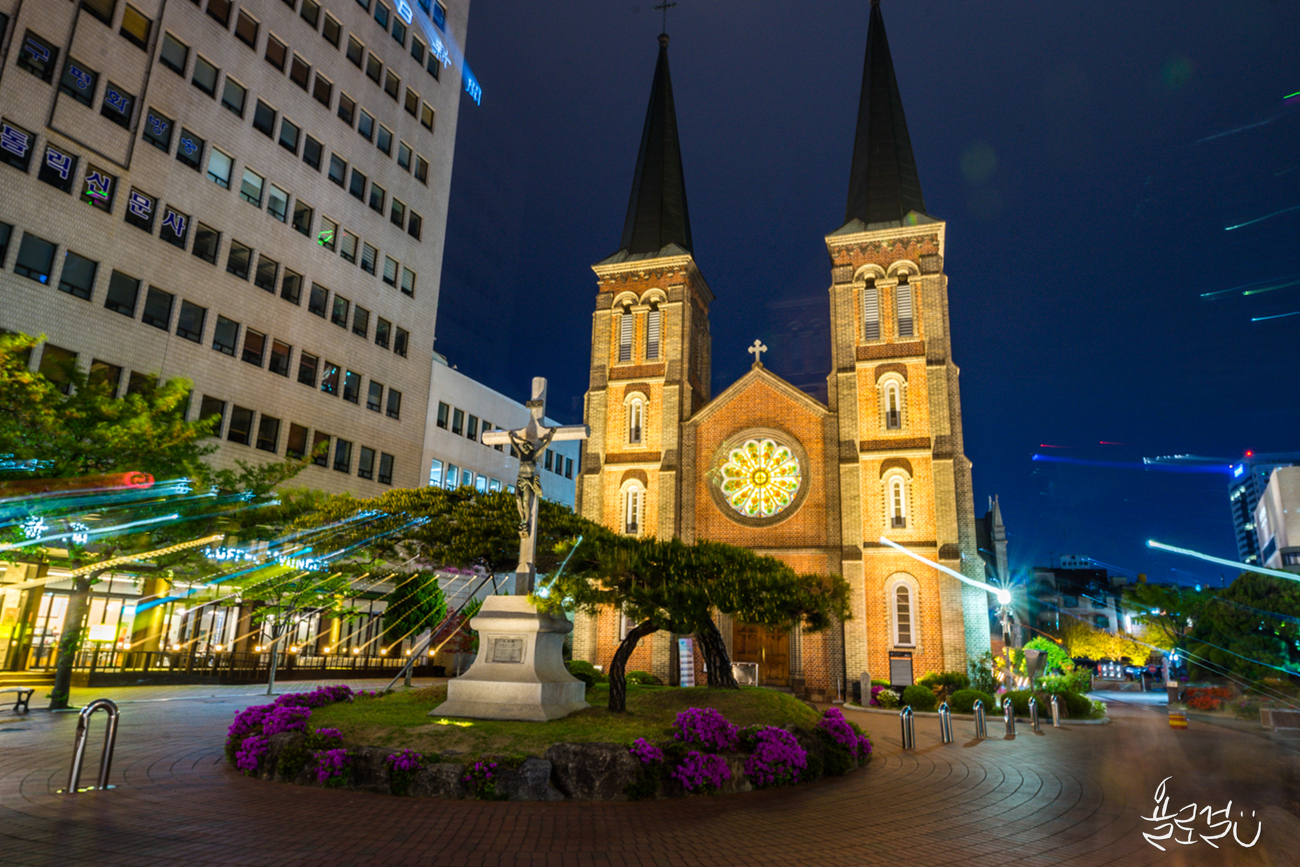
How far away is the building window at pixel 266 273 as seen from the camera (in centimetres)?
3164

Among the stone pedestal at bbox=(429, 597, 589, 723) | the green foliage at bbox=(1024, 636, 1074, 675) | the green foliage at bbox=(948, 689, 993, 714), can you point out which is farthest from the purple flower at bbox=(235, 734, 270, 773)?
the green foliage at bbox=(1024, 636, 1074, 675)

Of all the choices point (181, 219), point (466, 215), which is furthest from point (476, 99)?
point (181, 219)

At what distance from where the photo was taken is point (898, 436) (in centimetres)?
3228

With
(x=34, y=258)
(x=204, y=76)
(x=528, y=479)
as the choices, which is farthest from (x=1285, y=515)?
(x=34, y=258)

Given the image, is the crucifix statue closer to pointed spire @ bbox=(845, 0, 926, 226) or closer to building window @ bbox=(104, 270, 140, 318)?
building window @ bbox=(104, 270, 140, 318)

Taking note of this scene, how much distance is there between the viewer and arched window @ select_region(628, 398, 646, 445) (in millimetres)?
36062

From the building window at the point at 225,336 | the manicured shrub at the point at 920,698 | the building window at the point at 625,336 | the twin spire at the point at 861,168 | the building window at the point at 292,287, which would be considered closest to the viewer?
the manicured shrub at the point at 920,698

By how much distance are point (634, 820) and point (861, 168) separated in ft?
119

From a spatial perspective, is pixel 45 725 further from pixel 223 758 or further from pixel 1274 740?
pixel 1274 740

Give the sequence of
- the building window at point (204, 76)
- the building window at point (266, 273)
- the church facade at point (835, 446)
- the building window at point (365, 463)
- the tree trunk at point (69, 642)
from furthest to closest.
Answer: the building window at point (365, 463)
the building window at point (266, 273)
the church facade at point (835, 446)
the building window at point (204, 76)
the tree trunk at point (69, 642)

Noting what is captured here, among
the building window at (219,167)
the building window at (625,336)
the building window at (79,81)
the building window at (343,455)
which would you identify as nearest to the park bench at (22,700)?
the building window at (343,455)

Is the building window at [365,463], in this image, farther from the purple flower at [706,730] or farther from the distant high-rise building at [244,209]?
the purple flower at [706,730]

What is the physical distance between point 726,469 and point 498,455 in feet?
59.4

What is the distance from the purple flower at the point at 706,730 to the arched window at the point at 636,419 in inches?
1001
